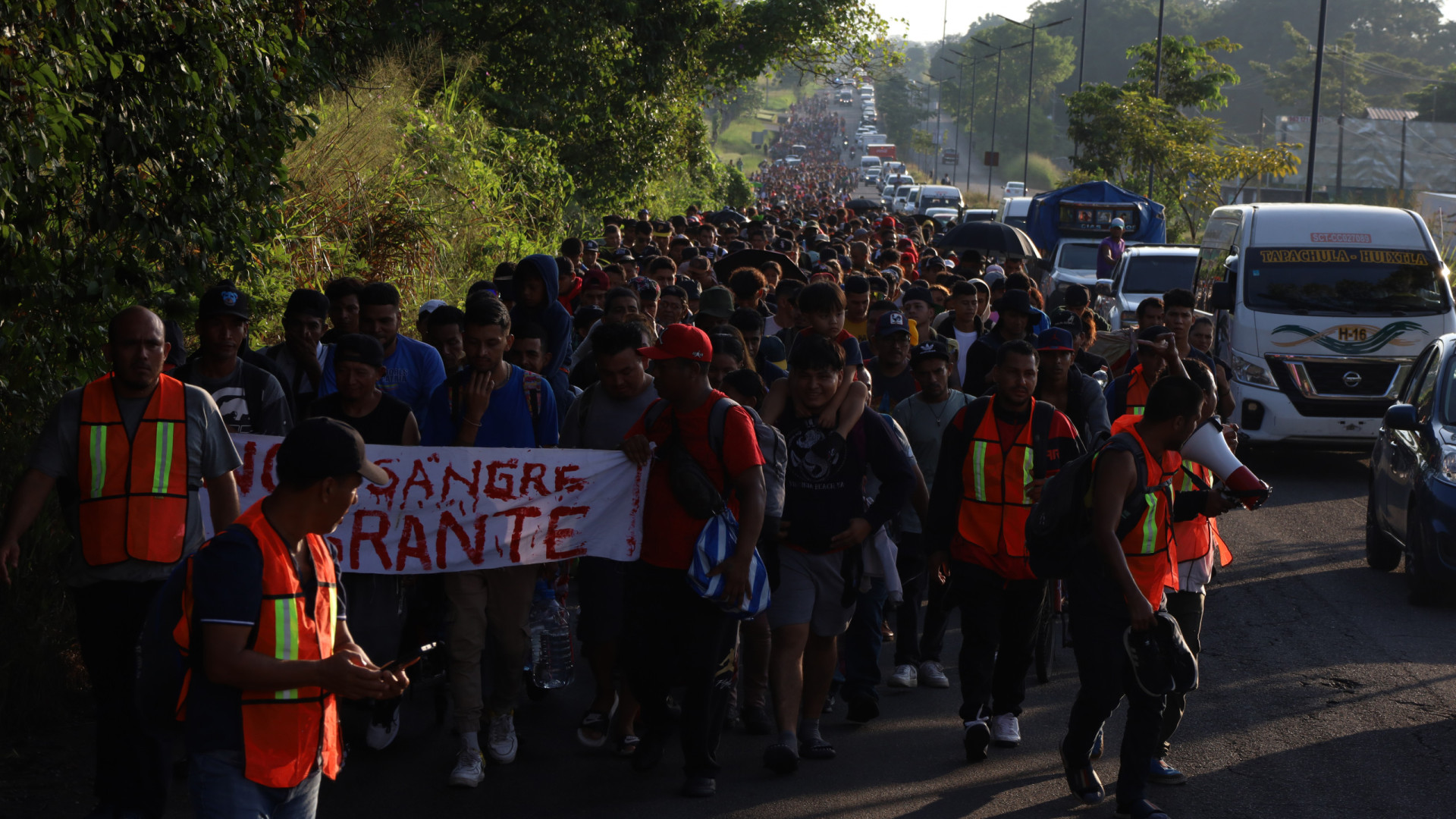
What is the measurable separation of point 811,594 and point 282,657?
3.08 m

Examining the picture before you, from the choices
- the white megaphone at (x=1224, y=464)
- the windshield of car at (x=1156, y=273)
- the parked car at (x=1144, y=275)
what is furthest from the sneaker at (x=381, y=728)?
the windshield of car at (x=1156, y=273)

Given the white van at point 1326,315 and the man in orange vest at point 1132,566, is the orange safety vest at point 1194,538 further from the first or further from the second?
the white van at point 1326,315

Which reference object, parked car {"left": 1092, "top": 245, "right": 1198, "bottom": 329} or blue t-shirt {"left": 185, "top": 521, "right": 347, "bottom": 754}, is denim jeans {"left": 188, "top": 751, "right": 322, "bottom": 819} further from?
parked car {"left": 1092, "top": 245, "right": 1198, "bottom": 329}

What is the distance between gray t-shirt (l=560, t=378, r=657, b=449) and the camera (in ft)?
21.0

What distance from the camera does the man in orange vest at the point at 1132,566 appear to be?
5.32 m

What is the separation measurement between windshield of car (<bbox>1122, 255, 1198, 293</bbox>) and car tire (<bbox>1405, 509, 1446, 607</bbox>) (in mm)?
11367

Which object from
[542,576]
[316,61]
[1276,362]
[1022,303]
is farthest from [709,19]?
[542,576]

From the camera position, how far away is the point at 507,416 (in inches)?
251

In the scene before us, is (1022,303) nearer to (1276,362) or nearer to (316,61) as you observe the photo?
(316,61)

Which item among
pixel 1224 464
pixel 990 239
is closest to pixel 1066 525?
pixel 1224 464

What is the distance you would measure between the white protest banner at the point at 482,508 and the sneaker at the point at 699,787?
0.97m

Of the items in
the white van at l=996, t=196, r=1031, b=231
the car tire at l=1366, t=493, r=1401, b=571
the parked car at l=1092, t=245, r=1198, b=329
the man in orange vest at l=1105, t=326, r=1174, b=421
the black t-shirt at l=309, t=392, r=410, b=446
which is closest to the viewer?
the black t-shirt at l=309, t=392, r=410, b=446

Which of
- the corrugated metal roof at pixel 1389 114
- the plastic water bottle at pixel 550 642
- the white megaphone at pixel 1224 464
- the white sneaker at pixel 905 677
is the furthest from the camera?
the corrugated metal roof at pixel 1389 114

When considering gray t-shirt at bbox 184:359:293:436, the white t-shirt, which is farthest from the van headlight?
gray t-shirt at bbox 184:359:293:436
